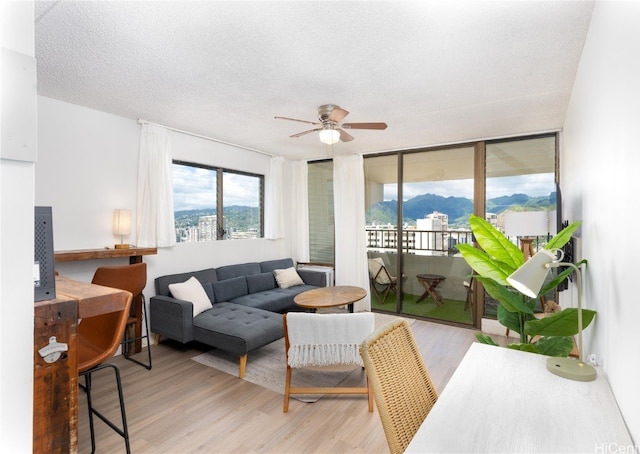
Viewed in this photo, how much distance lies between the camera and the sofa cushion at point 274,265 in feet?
16.8

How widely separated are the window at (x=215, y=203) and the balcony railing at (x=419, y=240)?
1970mm

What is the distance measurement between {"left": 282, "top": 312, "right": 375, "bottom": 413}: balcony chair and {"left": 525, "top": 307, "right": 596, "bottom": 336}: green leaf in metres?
1.01

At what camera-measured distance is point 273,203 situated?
5.48 meters

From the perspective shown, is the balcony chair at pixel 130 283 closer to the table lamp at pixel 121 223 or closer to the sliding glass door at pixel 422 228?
the table lamp at pixel 121 223

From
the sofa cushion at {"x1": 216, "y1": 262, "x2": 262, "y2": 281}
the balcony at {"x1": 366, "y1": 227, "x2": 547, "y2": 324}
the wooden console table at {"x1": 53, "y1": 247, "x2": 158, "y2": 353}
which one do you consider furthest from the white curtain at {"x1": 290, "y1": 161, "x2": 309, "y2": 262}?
the wooden console table at {"x1": 53, "y1": 247, "x2": 158, "y2": 353}

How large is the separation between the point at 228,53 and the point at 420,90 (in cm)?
160

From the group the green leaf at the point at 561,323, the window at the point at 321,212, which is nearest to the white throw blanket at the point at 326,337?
the green leaf at the point at 561,323

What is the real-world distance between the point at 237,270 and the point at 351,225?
6.38 feet

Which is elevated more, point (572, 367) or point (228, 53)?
point (228, 53)

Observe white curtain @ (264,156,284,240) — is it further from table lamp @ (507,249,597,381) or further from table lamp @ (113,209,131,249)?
table lamp @ (507,249,597,381)

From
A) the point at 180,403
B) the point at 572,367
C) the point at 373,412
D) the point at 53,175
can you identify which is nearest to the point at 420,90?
the point at 572,367

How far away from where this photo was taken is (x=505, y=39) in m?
2.00

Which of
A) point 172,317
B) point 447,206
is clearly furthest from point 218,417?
point 447,206

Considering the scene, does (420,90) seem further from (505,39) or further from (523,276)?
(523,276)
